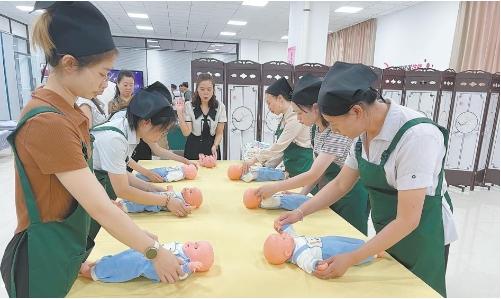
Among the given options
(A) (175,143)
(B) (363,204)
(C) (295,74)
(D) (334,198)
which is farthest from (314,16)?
(D) (334,198)

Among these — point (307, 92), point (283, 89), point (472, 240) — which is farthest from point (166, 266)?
point (472, 240)

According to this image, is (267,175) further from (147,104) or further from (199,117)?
(199,117)

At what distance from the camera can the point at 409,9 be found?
24.0 ft

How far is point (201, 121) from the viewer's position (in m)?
3.50

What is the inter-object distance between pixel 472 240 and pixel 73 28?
3.74m

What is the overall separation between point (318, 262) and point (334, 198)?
49 cm

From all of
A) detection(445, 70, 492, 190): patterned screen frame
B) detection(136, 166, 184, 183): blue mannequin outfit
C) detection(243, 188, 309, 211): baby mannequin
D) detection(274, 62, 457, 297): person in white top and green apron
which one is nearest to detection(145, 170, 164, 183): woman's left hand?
detection(136, 166, 184, 183): blue mannequin outfit

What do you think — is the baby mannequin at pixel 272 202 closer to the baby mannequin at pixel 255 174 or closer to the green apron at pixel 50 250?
the baby mannequin at pixel 255 174

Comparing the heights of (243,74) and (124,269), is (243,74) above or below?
above

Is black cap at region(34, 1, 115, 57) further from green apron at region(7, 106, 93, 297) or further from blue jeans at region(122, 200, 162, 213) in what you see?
blue jeans at region(122, 200, 162, 213)

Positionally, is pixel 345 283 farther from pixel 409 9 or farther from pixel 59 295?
pixel 409 9

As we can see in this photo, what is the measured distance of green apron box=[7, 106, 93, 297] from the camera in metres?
0.98

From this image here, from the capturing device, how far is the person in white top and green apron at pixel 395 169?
1.16 meters

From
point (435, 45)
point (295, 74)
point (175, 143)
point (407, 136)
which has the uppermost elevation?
point (435, 45)
